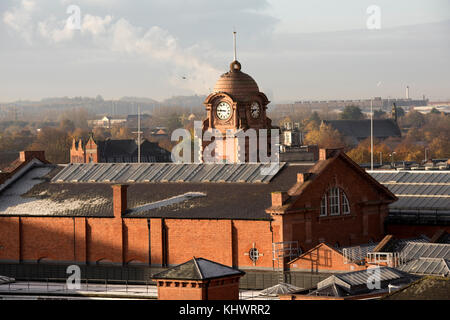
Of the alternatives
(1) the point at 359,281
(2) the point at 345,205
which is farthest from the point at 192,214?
(1) the point at 359,281

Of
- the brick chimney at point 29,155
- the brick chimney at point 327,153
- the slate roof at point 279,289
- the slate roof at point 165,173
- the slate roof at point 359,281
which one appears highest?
the brick chimney at point 29,155

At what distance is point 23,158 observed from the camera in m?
91.7

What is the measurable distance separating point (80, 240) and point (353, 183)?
1732 centimetres

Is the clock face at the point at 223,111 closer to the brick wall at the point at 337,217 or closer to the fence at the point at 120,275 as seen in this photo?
the brick wall at the point at 337,217

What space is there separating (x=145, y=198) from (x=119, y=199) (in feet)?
9.81


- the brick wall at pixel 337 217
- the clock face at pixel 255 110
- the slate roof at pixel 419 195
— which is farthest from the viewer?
the clock face at pixel 255 110

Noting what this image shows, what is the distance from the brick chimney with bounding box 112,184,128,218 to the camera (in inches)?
3130

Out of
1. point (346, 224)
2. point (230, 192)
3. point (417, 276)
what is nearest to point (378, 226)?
point (346, 224)

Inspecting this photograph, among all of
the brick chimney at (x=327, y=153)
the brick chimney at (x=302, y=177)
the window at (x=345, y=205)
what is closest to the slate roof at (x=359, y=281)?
the brick chimney at (x=302, y=177)

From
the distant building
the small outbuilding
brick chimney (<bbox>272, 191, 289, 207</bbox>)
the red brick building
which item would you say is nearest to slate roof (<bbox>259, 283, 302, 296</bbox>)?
the small outbuilding

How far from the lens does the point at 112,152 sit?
641 feet

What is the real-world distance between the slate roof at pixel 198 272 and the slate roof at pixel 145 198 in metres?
14.3

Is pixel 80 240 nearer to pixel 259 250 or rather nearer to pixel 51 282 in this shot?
pixel 51 282

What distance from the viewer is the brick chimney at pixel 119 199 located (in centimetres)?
7950
